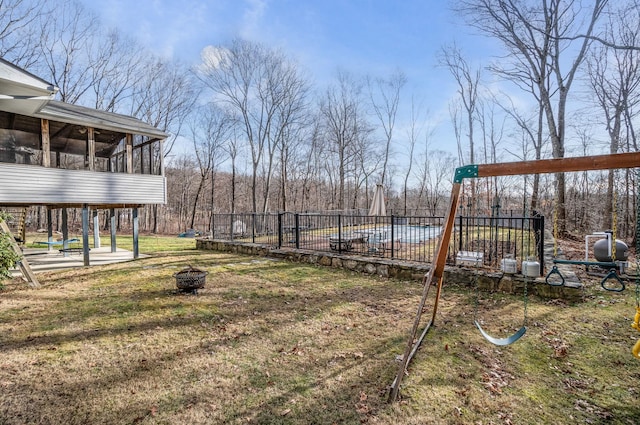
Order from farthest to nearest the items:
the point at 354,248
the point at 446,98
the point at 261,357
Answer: the point at 446,98
the point at 354,248
the point at 261,357

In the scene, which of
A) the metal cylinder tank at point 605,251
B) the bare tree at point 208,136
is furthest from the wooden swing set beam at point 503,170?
the bare tree at point 208,136

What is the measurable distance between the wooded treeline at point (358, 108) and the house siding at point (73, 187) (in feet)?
37.8

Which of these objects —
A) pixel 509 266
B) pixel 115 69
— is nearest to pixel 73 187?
pixel 509 266

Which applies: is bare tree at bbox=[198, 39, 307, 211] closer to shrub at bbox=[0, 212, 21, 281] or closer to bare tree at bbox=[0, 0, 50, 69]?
bare tree at bbox=[0, 0, 50, 69]

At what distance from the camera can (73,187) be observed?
7930 mm

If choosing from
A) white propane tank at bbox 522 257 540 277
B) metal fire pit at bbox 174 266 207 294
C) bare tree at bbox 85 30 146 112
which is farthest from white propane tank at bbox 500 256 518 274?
bare tree at bbox 85 30 146 112

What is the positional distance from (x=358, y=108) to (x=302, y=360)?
25.9m

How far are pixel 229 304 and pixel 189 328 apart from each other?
3.27ft

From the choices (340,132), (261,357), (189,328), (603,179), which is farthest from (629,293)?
(340,132)

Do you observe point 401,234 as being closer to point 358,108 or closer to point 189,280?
point 189,280

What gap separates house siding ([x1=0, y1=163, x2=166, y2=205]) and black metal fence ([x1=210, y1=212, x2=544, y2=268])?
2.85 meters

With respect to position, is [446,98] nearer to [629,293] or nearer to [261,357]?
[629,293]

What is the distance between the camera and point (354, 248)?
29.4ft

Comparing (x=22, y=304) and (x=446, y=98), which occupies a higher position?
(x=446, y=98)
